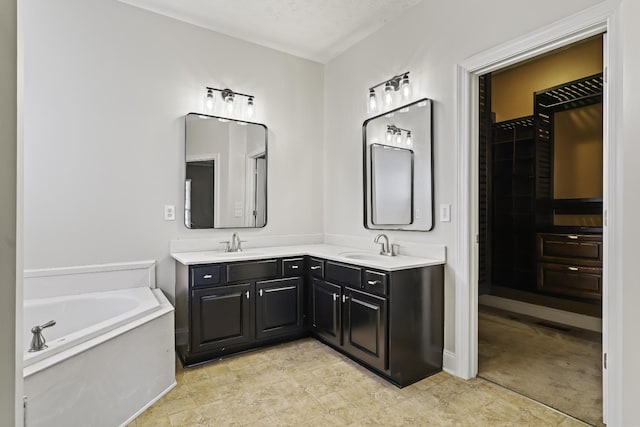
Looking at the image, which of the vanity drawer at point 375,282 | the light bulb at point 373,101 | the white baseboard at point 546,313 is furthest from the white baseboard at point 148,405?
the white baseboard at point 546,313

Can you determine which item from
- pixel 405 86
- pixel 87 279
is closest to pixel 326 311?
pixel 87 279

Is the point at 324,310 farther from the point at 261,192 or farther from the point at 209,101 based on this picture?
the point at 209,101

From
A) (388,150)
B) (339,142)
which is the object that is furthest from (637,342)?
(339,142)

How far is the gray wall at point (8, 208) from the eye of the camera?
1.60 feet

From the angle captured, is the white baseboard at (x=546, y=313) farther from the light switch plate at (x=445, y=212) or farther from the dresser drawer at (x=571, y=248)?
the light switch plate at (x=445, y=212)

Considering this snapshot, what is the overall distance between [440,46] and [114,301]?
310 cm

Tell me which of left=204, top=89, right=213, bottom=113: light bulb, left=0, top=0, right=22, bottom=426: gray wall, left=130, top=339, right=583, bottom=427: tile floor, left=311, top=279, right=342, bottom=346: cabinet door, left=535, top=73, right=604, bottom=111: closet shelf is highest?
left=535, top=73, right=604, bottom=111: closet shelf

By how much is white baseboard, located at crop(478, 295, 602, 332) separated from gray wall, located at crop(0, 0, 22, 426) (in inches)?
167

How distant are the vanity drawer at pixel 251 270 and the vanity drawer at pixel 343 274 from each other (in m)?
0.46

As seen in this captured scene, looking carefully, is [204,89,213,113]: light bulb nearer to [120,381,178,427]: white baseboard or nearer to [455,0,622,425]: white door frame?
[455,0,622,425]: white door frame

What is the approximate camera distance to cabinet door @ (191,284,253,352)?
2623mm

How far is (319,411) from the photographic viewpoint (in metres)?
2.05

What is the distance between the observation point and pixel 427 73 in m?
2.74

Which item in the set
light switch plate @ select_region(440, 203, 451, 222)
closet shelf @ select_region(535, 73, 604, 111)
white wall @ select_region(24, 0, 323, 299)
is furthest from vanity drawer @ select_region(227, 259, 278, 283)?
closet shelf @ select_region(535, 73, 604, 111)
